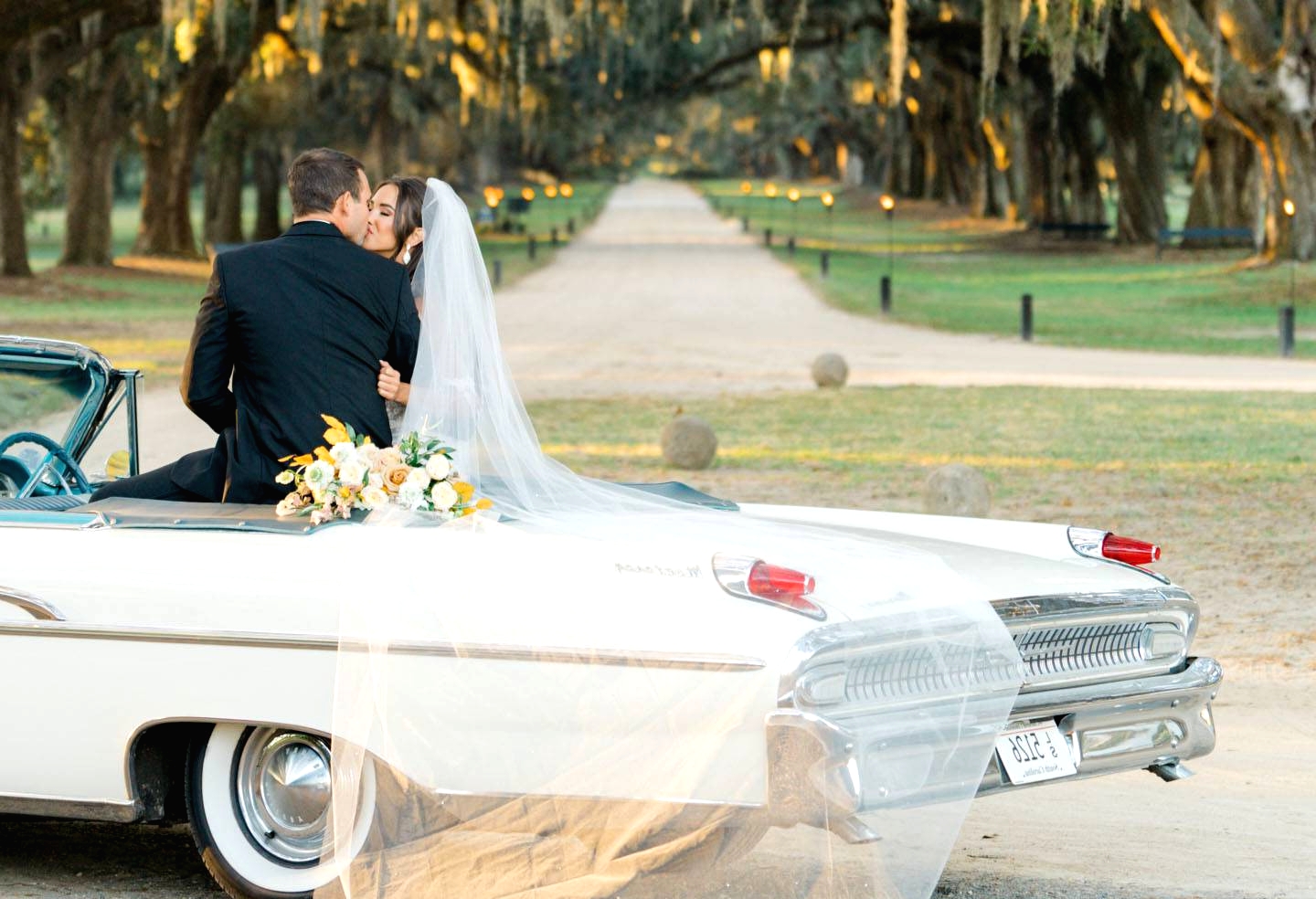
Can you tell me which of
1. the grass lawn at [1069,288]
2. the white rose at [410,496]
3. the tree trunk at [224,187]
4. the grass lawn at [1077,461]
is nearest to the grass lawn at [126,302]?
the tree trunk at [224,187]

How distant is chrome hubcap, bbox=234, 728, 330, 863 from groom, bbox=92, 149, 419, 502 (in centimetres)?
82

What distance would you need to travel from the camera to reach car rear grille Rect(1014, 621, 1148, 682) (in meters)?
5.04

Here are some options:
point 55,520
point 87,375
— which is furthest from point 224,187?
point 55,520

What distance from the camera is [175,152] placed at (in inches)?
1727

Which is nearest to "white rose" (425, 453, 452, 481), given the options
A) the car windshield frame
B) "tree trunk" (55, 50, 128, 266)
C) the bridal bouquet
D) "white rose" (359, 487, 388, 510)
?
the bridal bouquet

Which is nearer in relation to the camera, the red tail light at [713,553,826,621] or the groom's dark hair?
the red tail light at [713,553,826,621]

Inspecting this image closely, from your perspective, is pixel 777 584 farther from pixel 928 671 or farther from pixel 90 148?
pixel 90 148

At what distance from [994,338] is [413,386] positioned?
916 inches

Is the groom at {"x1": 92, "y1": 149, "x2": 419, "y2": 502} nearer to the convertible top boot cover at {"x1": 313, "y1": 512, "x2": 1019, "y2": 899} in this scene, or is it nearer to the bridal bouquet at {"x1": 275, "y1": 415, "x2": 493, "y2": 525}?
the bridal bouquet at {"x1": 275, "y1": 415, "x2": 493, "y2": 525}

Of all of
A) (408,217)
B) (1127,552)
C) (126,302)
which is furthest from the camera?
(126,302)

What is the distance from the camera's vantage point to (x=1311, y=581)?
10453 millimetres

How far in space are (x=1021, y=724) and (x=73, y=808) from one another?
8.09 ft

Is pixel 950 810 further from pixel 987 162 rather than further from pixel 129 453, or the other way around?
pixel 987 162

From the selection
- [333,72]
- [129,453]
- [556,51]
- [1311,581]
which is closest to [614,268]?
[333,72]
